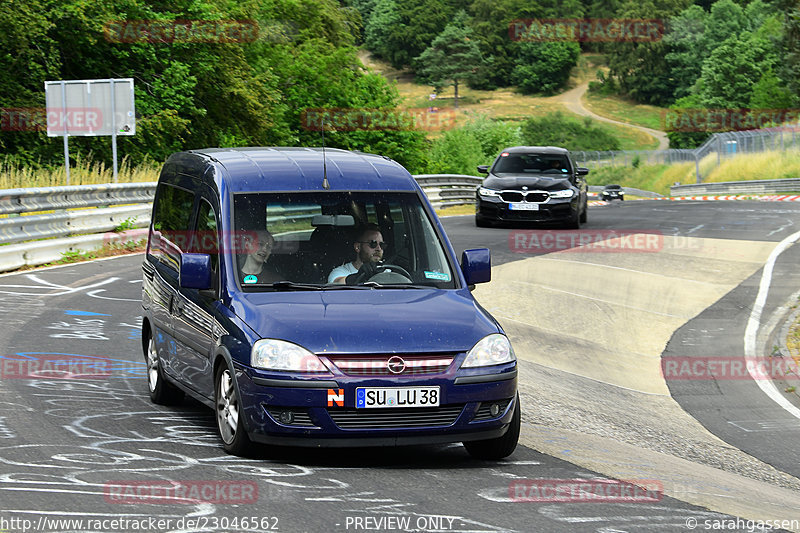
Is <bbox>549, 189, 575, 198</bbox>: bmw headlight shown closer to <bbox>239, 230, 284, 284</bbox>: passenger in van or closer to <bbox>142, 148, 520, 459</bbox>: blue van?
<bbox>142, 148, 520, 459</bbox>: blue van

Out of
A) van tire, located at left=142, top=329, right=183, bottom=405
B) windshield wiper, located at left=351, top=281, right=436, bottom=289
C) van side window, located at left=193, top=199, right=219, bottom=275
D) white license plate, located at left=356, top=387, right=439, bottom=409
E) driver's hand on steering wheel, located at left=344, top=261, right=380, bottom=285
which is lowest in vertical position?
van tire, located at left=142, top=329, right=183, bottom=405

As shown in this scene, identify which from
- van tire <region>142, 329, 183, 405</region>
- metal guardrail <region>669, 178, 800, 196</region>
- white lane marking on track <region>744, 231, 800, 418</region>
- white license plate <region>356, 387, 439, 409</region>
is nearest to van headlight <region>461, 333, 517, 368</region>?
white license plate <region>356, 387, 439, 409</region>

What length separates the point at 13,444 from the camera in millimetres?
6734

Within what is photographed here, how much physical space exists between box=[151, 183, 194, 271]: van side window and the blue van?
24 mm

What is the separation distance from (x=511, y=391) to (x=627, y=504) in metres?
1.13

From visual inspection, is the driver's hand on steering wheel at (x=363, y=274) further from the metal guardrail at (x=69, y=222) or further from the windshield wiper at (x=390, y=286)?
the metal guardrail at (x=69, y=222)

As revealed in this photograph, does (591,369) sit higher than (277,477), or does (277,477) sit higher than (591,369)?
(277,477)

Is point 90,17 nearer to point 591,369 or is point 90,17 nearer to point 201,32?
point 201,32

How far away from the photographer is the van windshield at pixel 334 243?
7242 millimetres

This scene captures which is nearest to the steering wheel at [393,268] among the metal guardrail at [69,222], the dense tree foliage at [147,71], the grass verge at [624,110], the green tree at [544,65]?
the metal guardrail at [69,222]

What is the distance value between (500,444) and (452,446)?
0.60 m

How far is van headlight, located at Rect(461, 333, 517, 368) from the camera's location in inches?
256

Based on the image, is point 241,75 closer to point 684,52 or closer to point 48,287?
point 48,287

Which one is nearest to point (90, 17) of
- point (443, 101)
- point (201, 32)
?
point (201, 32)
